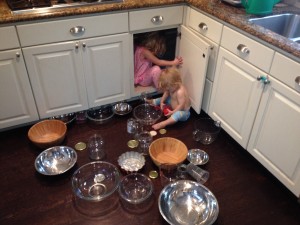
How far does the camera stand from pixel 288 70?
4.81 ft

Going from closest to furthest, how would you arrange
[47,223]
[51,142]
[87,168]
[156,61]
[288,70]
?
[288,70] < [47,223] < [87,168] < [51,142] < [156,61]

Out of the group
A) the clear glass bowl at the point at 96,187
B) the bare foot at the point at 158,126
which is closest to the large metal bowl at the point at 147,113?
the bare foot at the point at 158,126

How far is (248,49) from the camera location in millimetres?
1673

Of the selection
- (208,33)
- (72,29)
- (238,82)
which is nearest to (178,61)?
(208,33)

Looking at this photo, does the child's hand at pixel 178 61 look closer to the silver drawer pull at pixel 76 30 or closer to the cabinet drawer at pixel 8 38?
the silver drawer pull at pixel 76 30

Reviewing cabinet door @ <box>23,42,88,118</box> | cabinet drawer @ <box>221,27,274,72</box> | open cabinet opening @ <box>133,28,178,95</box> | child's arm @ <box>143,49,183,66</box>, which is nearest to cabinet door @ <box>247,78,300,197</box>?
cabinet drawer @ <box>221,27,274,72</box>

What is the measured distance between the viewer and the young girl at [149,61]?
2.32m

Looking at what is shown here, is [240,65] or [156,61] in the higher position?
[240,65]

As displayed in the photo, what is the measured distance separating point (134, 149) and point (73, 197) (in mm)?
522

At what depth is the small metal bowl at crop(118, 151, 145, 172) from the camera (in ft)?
6.05

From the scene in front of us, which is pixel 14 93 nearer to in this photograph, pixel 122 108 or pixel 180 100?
pixel 122 108

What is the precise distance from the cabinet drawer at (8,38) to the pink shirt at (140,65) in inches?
36.1

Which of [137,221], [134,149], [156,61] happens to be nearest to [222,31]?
[156,61]

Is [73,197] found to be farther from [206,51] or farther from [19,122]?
[206,51]
